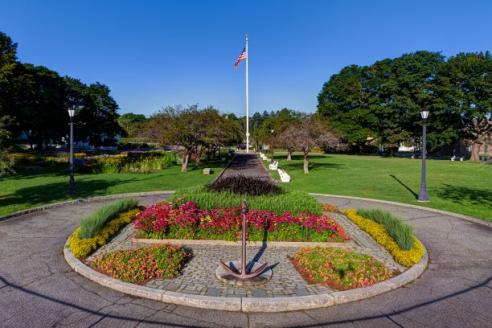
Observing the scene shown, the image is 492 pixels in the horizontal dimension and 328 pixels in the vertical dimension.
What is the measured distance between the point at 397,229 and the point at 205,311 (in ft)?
16.4

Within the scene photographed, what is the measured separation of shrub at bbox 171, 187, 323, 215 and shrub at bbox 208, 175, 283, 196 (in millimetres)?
269

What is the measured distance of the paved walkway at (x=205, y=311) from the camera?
4348 millimetres

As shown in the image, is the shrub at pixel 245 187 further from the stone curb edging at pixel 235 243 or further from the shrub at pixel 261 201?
the stone curb edging at pixel 235 243

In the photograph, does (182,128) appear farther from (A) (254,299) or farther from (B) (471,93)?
(B) (471,93)

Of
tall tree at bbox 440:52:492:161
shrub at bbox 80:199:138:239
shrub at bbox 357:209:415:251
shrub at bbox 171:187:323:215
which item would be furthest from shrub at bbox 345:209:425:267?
tall tree at bbox 440:52:492:161

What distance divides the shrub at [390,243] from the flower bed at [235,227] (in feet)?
2.97

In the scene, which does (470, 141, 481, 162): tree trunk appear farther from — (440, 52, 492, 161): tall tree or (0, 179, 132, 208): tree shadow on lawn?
(0, 179, 132, 208): tree shadow on lawn

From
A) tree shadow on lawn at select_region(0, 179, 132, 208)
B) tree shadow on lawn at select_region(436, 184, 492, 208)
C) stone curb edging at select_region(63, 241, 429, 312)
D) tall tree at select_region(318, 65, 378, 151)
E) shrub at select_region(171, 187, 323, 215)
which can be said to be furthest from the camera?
tall tree at select_region(318, 65, 378, 151)

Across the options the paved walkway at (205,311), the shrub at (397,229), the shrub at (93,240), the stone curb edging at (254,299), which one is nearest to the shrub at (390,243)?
the shrub at (397,229)

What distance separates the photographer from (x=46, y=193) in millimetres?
15070

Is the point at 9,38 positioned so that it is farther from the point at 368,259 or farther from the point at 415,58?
the point at 415,58

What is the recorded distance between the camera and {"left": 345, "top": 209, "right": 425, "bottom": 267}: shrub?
6.35 metres

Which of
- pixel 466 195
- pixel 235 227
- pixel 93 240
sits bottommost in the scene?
pixel 466 195

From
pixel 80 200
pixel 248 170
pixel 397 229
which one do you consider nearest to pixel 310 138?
pixel 248 170
